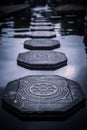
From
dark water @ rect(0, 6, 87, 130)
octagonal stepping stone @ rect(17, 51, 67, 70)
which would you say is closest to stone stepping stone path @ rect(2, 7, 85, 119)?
octagonal stepping stone @ rect(17, 51, 67, 70)

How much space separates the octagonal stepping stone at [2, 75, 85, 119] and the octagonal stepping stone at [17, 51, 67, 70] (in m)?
0.47

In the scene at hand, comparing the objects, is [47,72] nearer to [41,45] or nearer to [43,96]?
[43,96]

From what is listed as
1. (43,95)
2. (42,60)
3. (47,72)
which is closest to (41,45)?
(42,60)

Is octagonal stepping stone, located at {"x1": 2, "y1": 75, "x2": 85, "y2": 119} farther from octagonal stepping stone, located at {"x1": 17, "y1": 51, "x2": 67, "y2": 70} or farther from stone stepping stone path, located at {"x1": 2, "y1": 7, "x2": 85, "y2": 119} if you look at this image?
octagonal stepping stone, located at {"x1": 17, "y1": 51, "x2": 67, "y2": 70}

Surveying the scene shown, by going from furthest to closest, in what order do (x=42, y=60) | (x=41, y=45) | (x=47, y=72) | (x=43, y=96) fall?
(x=41, y=45), (x=42, y=60), (x=47, y=72), (x=43, y=96)

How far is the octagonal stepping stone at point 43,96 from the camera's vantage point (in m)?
2.35

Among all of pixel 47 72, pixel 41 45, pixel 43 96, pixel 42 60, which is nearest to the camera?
pixel 43 96

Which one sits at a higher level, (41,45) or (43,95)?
(41,45)

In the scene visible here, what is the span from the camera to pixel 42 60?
3.96m

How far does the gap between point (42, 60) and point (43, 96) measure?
1.38 metres

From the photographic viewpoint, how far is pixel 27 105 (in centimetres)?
245

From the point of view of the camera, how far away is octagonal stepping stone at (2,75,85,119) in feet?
7.70

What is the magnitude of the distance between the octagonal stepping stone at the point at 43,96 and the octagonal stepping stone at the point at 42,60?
47 centimetres

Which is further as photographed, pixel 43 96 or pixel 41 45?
pixel 41 45
